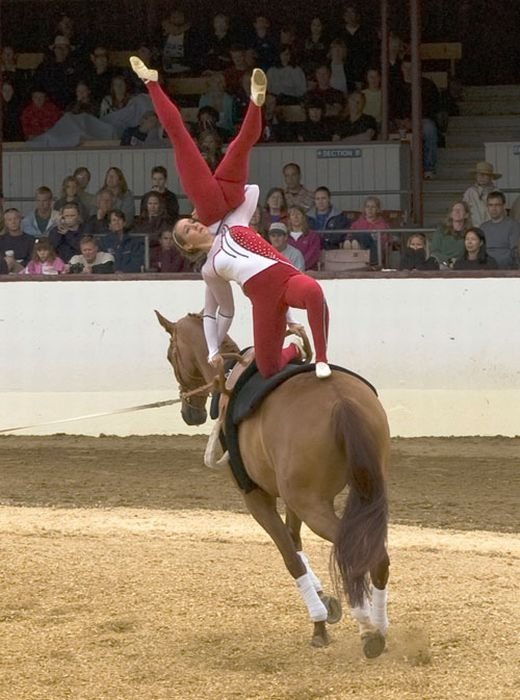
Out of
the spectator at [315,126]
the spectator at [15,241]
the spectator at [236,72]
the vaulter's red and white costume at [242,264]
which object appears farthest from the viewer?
the spectator at [236,72]

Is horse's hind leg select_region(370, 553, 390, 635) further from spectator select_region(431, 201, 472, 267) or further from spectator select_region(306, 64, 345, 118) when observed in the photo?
spectator select_region(306, 64, 345, 118)

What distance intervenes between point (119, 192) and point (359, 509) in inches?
367

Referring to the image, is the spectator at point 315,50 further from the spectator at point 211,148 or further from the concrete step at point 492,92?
the spectator at point 211,148

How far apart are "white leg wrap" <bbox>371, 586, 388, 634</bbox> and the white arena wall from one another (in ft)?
21.2

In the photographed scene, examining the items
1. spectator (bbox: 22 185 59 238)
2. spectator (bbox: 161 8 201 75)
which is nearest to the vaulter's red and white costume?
spectator (bbox: 22 185 59 238)

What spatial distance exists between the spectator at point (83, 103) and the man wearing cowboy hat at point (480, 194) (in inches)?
217

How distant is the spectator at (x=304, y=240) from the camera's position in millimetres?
13297

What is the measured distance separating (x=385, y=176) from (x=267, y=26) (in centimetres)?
354

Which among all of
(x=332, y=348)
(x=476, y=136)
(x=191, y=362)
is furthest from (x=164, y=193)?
(x=191, y=362)

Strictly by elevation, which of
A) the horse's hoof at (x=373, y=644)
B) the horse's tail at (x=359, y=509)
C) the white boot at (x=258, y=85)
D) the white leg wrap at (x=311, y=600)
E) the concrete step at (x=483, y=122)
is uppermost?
the concrete step at (x=483, y=122)

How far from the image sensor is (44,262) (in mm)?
13359

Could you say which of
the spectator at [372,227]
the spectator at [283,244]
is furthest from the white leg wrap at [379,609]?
the spectator at [372,227]

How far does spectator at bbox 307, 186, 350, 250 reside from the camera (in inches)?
543

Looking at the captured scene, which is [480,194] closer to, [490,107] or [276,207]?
[276,207]
